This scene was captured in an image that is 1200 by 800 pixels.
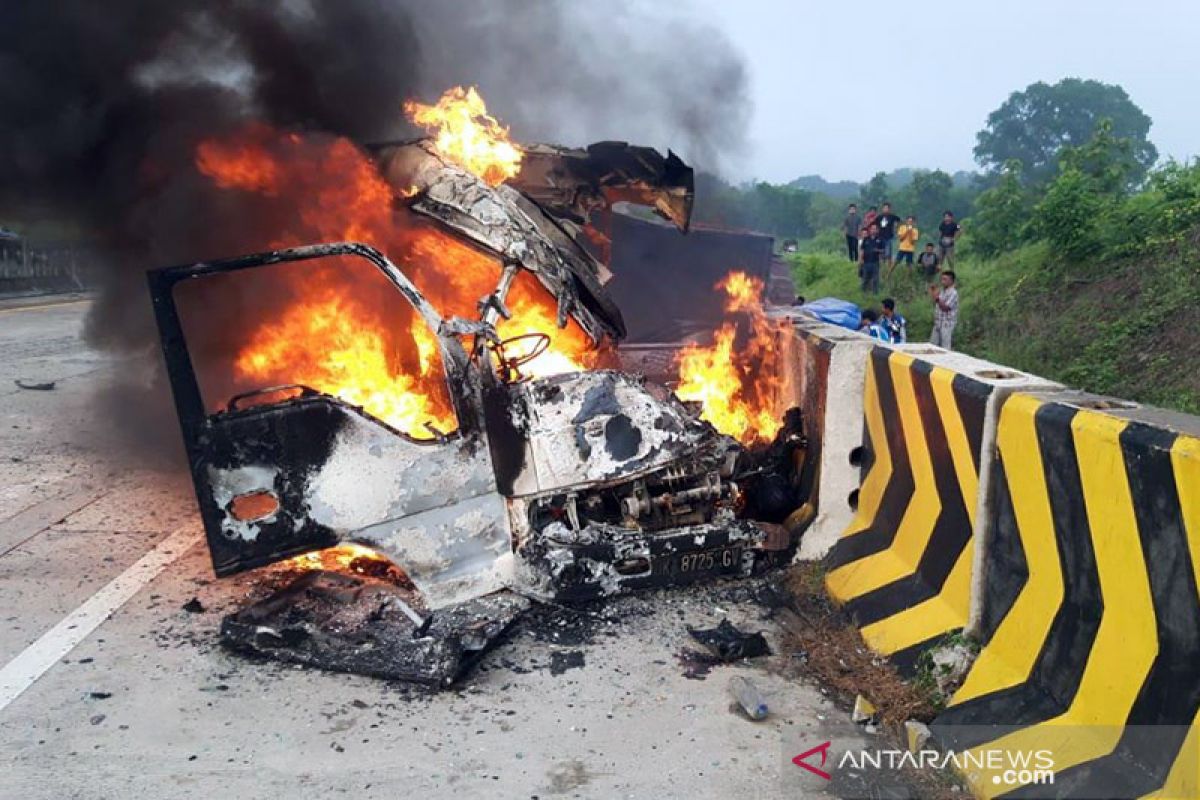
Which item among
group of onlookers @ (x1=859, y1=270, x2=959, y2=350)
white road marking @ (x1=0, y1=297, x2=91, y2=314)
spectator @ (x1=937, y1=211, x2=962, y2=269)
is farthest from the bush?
white road marking @ (x1=0, y1=297, x2=91, y2=314)

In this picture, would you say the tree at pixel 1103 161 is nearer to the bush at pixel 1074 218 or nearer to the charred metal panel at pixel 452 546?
the bush at pixel 1074 218

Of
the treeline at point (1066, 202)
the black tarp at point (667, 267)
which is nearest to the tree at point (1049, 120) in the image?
the treeline at point (1066, 202)

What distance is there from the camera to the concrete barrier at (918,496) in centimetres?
404

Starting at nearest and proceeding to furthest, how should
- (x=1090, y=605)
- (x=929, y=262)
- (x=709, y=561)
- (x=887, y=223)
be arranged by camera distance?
(x=1090, y=605), (x=709, y=561), (x=929, y=262), (x=887, y=223)

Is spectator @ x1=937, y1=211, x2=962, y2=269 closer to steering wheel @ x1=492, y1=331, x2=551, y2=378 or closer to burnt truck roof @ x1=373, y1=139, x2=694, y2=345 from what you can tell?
burnt truck roof @ x1=373, y1=139, x2=694, y2=345

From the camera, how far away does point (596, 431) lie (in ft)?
16.1

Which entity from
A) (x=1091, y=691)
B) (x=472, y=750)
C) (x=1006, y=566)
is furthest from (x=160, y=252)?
(x=1091, y=691)

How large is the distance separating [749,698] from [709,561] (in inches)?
52.9

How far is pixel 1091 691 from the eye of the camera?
3.15 meters

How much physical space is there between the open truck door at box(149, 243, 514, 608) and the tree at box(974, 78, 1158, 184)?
184ft

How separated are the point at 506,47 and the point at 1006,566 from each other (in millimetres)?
11285

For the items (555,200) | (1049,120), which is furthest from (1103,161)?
(1049,120)

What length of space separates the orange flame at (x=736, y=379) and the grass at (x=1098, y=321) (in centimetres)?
334

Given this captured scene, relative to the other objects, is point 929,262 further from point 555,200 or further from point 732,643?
point 732,643
